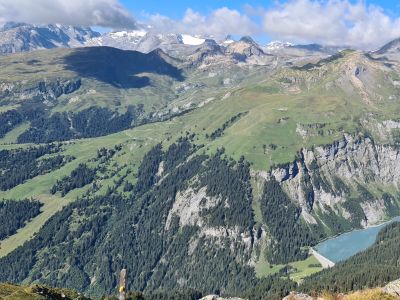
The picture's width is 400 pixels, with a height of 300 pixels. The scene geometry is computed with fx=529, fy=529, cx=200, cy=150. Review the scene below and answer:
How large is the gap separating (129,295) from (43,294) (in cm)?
4946

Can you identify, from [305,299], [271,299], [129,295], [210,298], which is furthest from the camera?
[271,299]

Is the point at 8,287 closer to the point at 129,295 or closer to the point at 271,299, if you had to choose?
the point at 129,295

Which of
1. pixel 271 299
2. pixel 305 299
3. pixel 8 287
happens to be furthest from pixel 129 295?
pixel 305 299

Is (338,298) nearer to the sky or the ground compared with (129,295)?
nearer to the sky

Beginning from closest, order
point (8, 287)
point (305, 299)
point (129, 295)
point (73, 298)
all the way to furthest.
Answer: point (305, 299)
point (73, 298)
point (8, 287)
point (129, 295)

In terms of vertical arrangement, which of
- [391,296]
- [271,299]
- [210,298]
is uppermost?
[391,296]

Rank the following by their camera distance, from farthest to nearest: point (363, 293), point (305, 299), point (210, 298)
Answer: point (210, 298)
point (305, 299)
point (363, 293)

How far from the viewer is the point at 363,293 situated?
1379 inches

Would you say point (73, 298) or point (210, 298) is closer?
point (210, 298)

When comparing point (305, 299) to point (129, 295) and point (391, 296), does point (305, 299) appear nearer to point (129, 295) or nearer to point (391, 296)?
point (391, 296)

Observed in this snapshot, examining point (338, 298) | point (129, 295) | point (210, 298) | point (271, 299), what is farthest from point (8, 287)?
point (338, 298)

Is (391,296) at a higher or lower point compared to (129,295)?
higher

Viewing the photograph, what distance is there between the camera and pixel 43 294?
123562mm

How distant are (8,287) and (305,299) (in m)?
106
